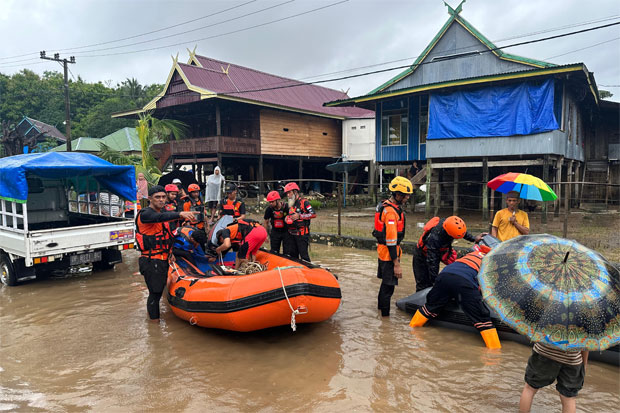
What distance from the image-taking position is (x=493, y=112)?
13414 mm

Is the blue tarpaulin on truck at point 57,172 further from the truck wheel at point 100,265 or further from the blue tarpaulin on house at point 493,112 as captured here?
the blue tarpaulin on house at point 493,112

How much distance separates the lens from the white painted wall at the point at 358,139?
22.1 metres

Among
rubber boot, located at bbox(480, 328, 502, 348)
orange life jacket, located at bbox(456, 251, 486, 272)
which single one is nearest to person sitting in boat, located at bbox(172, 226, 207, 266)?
orange life jacket, located at bbox(456, 251, 486, 272)

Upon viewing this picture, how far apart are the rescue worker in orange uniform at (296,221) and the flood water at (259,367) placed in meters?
1.45

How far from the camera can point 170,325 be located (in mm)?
5375

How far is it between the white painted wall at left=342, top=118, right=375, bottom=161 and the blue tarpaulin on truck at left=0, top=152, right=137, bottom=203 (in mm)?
15427

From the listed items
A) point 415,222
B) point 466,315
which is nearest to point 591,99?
point 415,222

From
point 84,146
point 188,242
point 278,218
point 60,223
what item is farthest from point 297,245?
point 84,146

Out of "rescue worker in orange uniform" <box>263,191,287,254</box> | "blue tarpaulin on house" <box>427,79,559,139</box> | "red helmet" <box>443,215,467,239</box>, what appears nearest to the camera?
"red helmet" <box>443,215,467,239</box>

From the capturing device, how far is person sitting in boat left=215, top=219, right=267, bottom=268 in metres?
5.44

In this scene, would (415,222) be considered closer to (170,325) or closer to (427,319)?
(427,319)

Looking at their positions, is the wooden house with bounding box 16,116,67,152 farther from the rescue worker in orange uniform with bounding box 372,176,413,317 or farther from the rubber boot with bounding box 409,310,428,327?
the rubber boot with bounding box 409,310,428,327

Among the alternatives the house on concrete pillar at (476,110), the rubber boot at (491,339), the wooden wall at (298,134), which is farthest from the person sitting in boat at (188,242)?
the wooden wall at (298,134)

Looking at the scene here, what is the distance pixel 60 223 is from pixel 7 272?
1.46 meters
